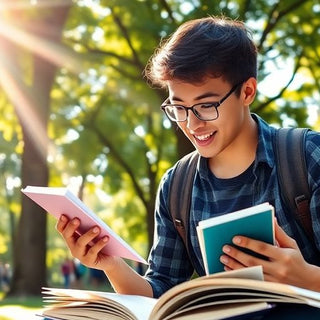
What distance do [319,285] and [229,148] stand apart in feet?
2.42

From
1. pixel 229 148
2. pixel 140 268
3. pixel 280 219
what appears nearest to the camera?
pixel 280 219

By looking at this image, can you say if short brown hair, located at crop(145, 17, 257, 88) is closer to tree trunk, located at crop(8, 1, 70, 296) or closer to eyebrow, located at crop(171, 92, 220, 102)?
eyebrow, located at crop(171, 92, 220, 102)

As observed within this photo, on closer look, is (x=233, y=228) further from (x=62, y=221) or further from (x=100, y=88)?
(x=100, y=88)

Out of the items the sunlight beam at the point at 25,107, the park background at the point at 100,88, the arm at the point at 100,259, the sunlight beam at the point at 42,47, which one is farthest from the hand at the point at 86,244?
the sunlight beam at the point at 25,107

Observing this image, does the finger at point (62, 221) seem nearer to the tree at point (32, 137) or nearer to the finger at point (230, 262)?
the finger at point (230, 262)

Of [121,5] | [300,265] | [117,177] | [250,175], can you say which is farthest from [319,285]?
[117,177]

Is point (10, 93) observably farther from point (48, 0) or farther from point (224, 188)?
point (224, 188)

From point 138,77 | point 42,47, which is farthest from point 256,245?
point 138,77

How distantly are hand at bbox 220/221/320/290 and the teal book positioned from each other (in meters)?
0.02

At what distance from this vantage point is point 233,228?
2016 millimetres

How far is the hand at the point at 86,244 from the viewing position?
2504 mm

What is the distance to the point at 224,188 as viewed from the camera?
278 centimetres

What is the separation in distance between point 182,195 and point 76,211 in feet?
1.75

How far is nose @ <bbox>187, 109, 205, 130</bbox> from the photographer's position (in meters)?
2.60
